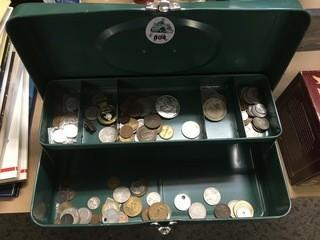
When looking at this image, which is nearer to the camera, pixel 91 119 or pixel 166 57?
pixel 166 57

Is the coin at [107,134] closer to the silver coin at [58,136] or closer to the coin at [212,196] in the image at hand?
the silver coin at [58,136]

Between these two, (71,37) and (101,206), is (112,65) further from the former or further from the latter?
(101,206)

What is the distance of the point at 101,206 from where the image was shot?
0.77 m

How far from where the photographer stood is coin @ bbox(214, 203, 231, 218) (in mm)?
755

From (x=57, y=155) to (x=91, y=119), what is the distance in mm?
109

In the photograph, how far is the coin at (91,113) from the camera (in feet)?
2.57

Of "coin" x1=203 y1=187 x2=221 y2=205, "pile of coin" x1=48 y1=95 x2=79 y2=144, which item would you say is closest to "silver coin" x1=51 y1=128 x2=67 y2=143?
"pile of coin" x1=48 y1=95 x2=79 y2=144

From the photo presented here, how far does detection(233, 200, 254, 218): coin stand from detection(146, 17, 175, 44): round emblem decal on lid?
0.40 m

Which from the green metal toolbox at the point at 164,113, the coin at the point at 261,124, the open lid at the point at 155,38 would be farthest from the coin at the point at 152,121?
the coin at the point at 261,124

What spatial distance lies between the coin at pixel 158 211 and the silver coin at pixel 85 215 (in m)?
0.13

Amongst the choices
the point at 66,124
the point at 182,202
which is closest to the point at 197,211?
the point at 182,202

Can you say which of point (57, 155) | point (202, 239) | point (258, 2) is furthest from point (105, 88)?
point (202, 239)

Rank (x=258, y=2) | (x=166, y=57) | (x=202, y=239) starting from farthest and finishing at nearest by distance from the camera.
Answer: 1. (x=202, y=239)
2. (x=166, y=57)
3. (x=258, y=2)

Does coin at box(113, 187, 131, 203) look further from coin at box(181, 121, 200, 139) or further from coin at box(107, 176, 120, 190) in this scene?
coin at box(181, 121, 200, 139)
